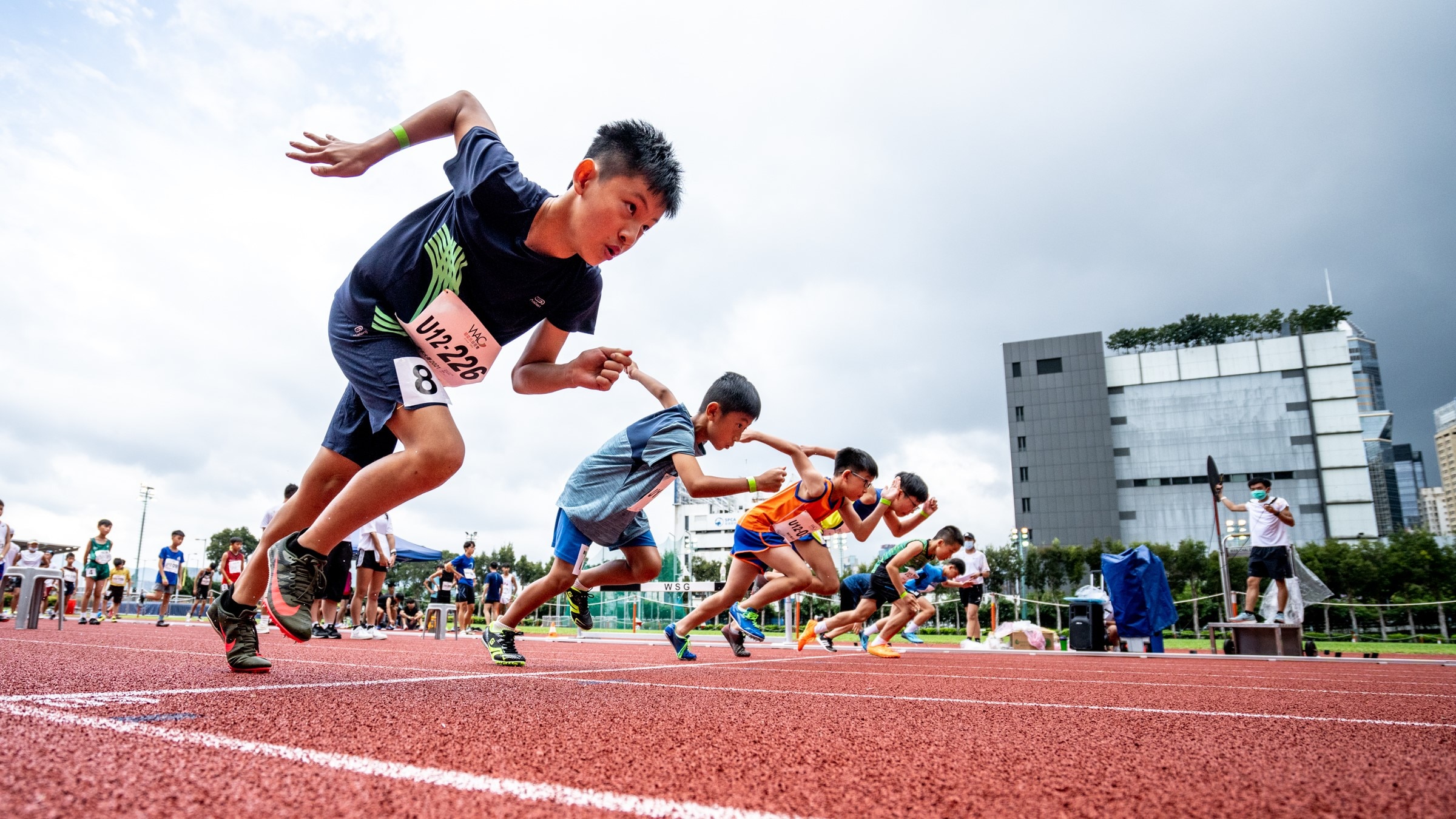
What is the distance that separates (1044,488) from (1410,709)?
71.5 m

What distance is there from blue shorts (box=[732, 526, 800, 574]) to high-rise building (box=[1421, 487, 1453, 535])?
194 m

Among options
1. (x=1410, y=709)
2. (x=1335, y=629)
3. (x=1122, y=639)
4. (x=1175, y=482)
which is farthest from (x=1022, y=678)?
(x=1175, y=482)

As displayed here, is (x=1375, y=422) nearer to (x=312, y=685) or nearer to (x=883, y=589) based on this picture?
(x=883, y=589)

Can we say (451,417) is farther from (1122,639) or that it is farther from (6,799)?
(1122,639)

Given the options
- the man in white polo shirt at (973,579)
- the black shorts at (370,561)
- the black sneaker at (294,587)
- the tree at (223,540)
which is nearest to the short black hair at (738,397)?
the black sneaker at (294,587)

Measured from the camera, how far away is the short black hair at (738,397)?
15.7 feet

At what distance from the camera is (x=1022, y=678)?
4395 mm

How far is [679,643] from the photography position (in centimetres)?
604

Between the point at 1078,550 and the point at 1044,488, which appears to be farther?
the point at 1044,488

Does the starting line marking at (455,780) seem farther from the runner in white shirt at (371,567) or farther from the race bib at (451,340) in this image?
the runner in white shirt at (371,567)

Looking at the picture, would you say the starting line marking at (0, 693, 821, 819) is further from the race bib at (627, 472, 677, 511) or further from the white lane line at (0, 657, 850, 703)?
the race bib at (627, 472, 677, 511)

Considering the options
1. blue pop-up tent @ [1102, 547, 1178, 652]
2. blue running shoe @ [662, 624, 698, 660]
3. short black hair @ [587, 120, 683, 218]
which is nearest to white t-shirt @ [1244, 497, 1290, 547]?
blue pop-up tent @ [1102, 547, 1178, 652]

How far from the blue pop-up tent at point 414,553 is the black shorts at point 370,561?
12607mm

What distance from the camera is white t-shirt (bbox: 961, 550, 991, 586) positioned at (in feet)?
44.0
